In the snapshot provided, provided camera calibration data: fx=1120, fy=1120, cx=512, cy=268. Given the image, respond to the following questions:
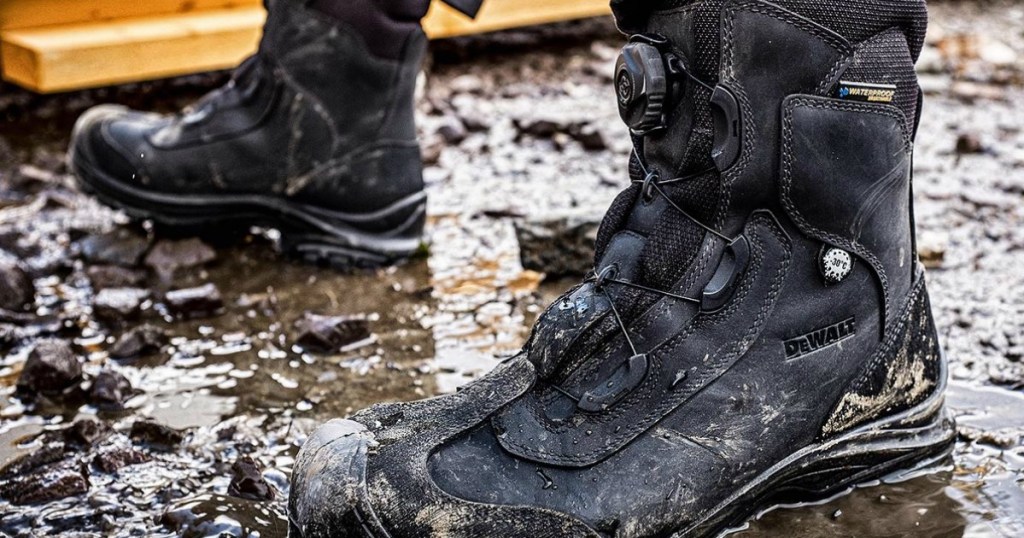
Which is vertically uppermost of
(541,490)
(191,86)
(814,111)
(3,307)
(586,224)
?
(814,111)

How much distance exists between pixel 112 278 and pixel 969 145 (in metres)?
2.58

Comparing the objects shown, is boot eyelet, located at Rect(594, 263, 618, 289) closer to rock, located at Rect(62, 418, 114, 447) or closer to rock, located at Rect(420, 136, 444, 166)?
rock, located at Rect(62, 418, 114, 447)

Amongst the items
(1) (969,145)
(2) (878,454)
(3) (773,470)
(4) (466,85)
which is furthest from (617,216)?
(4) (466,85)

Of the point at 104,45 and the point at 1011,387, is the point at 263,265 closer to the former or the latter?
the point at 104,45

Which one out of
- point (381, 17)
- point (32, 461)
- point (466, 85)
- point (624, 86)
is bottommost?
point (466, 85)

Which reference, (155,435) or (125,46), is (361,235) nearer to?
(155,435)

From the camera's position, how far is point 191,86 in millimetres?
4266

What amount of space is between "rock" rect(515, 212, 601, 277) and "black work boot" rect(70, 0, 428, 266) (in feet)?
0.95

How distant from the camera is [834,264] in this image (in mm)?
1490

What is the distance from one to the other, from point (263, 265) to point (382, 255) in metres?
0.29

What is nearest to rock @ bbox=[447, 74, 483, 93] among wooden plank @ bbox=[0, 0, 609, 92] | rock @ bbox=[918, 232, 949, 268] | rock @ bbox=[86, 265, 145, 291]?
wooden plank @ bbox=[0, 0, 609, 92]

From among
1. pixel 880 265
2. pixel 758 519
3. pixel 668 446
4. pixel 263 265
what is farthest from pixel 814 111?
pixel 263 265

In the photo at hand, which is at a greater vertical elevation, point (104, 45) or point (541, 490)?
point (541, 490)

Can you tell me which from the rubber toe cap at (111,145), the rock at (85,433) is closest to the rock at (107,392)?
the rock at (85,433)
